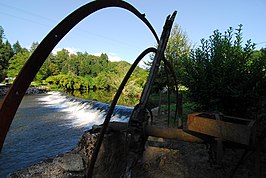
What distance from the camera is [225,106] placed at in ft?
15.5

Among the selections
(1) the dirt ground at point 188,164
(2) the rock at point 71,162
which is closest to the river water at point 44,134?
(2) the rock at point 71,162

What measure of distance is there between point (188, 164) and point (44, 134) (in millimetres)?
7312

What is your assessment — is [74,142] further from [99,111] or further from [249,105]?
[249,105]

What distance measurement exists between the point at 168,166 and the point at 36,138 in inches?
266

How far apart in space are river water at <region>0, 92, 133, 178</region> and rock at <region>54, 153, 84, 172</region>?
9.82 ft

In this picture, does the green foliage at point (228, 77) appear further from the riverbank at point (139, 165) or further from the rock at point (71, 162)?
the rock at point (71, 162)

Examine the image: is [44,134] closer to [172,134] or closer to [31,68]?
[172,134]

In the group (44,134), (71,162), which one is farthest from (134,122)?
(44,134)

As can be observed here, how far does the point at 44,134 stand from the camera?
9000 mm

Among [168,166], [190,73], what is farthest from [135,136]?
[190,73]

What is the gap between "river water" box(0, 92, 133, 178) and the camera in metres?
6.45

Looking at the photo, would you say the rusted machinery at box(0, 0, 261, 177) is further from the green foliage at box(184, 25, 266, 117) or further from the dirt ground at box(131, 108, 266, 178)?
the green foliage at box(184, 25, 266, 117)

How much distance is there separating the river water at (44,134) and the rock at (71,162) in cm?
299

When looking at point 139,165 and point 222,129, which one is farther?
point 139,165
